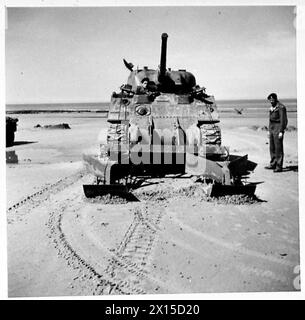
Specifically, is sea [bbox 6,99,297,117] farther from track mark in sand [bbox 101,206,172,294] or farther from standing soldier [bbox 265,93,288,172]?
track mark in sand [bbox 101,206,172,294]

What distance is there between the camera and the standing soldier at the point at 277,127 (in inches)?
318

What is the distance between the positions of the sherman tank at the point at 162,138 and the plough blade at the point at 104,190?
0.33 m

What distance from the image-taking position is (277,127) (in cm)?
838

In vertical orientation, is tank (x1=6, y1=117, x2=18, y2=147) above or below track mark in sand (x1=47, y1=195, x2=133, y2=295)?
above

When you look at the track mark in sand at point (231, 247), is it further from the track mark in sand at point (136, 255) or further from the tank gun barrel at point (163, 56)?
the tank gun barrel at point (163, 56)

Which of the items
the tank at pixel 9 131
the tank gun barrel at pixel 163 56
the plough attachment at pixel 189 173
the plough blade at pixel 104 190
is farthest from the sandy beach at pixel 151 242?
the tank at pixel 9 131

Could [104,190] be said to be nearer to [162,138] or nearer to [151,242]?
[151,242]

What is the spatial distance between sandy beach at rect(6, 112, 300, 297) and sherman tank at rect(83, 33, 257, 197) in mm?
616

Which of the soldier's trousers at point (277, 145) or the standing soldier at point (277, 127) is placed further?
the soldier's trousers at point (277, 145)

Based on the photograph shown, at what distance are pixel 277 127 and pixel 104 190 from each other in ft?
15.9

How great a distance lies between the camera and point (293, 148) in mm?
11781

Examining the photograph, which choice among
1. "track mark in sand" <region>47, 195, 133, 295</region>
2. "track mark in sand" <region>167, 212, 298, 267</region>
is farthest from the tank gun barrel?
"track mark in sand" <region>47, 195, 133, 295</region>

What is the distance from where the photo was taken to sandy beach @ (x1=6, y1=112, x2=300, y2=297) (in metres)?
3.84
